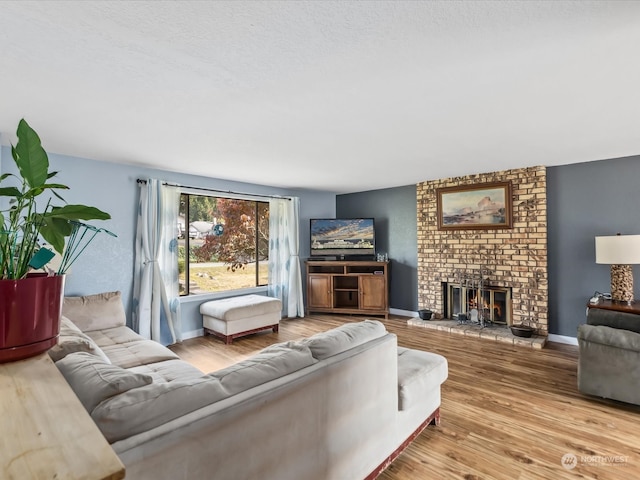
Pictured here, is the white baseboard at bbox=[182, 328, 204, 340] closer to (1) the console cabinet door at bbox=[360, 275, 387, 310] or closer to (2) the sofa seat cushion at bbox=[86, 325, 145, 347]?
(2) the sofa seat cushion at bbox=[86, 325, 145, 347]

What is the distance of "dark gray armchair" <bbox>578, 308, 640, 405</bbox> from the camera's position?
8.15 feet

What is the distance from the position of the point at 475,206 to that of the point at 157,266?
4.50 metres

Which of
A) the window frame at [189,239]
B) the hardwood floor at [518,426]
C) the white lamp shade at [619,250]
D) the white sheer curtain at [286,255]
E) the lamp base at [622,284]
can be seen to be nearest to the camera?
the hardwood floor at [518,426]

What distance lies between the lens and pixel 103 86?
6.45ft

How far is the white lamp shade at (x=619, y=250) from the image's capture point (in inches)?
130

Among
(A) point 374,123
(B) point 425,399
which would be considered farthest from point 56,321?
(A) point 374,123

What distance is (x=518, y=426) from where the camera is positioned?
2.34 metres

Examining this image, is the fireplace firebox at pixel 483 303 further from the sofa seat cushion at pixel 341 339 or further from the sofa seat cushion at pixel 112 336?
the sofa seat cushion at pixel 112 336

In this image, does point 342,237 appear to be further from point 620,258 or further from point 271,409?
point 271,409

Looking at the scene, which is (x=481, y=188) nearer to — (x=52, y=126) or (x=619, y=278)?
(x=619, y=278)

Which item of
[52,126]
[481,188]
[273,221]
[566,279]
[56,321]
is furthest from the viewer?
[273,221]

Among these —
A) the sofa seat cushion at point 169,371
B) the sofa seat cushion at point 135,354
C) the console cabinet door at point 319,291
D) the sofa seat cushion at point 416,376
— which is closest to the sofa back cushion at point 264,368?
the sofa seat cushion at point 416,376

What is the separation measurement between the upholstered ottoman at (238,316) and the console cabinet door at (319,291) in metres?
1.23

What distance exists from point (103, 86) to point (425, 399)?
2.86 m
